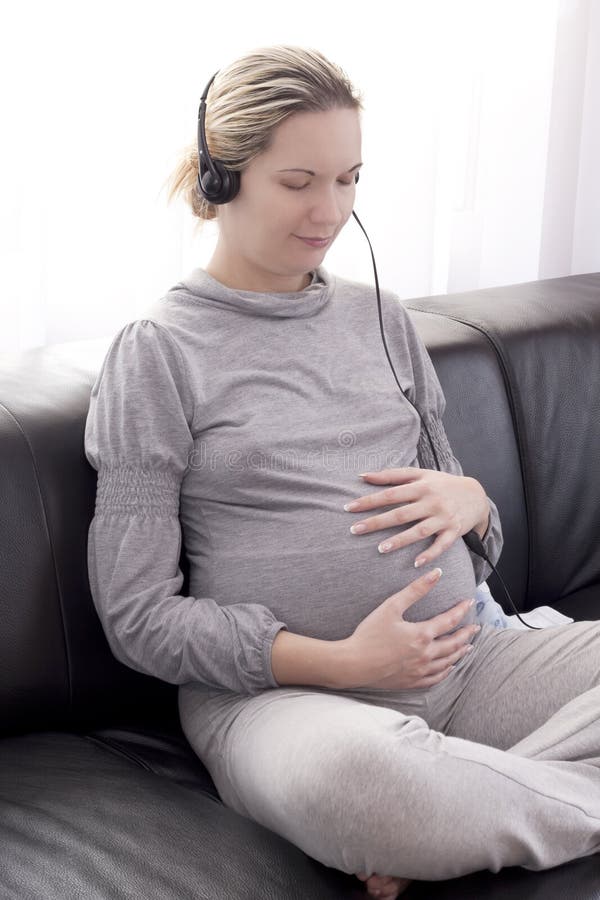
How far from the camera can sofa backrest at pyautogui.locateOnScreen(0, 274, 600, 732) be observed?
3.82 ft

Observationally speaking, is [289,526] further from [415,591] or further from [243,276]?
[243,276]

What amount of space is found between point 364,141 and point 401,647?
1175 mm

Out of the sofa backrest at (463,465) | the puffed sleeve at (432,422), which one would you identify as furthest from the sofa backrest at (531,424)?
the puffed sleeve at (432,422)

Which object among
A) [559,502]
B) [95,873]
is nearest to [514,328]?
[559,502]

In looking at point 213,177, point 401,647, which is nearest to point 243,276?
point 213,177

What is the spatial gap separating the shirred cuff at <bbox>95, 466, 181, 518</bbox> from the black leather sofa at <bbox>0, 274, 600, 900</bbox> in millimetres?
56

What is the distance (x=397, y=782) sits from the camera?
935 millimetres

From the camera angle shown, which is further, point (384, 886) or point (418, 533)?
point (418, 533)

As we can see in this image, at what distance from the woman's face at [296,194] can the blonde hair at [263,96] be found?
1 centimetres

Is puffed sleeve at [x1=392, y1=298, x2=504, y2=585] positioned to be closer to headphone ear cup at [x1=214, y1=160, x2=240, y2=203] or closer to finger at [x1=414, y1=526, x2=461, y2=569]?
finger at [x1=414, y1=526, x2=461, y2=569]

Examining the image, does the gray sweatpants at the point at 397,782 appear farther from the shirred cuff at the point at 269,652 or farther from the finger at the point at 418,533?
the finger at the point at 418,533

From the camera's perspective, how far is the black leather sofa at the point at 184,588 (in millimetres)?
949

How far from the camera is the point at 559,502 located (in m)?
1.72

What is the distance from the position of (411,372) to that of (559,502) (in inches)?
17.4
